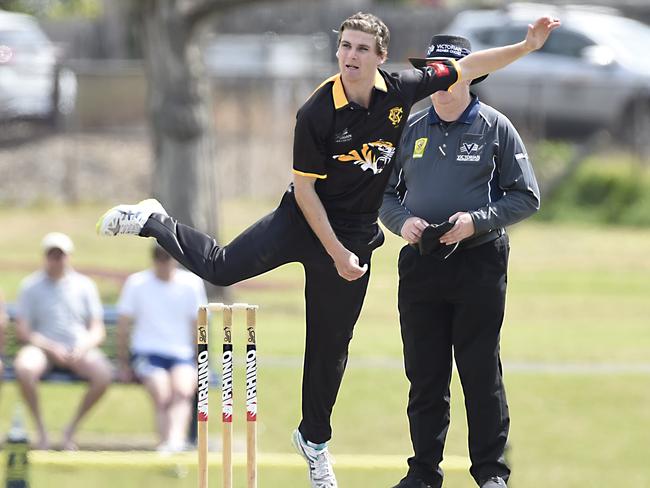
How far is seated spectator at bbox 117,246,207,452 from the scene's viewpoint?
10.1m

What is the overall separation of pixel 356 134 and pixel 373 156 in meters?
0.14

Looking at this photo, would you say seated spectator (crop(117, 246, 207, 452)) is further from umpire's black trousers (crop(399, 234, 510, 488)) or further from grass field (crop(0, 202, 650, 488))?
umpire's black trousers (crop(399, 234, 510, 488))

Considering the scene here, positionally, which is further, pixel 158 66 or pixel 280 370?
pixel 158 66

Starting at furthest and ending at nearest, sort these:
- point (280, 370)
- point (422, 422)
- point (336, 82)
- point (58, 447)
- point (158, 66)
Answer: point (158, 66)
point (280, 370)
point (58, 447)
point (422, 422)
point (336, 82)

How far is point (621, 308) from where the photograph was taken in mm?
16594

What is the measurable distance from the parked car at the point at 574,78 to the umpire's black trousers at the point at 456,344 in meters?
16.0

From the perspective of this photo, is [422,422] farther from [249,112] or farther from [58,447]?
[249,112]

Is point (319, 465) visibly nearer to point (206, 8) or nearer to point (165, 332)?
point (165, 332)

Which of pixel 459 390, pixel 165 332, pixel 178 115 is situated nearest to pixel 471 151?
pixel 165 332

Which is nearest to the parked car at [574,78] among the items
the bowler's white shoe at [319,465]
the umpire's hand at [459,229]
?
the bowler's white shoe at [319,465]

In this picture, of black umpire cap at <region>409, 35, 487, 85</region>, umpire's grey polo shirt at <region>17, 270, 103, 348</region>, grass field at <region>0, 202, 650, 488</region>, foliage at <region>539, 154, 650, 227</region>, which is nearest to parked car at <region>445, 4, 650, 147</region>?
foliage at <region>539, 154, 650, 227</region>

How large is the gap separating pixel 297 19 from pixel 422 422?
25277 mm

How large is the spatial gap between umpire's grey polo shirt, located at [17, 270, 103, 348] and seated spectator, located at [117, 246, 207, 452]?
0.31m

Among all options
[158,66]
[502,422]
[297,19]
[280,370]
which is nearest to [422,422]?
[502,422]
